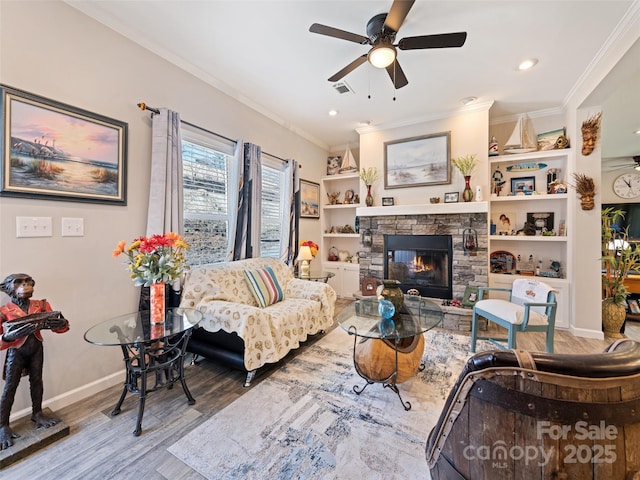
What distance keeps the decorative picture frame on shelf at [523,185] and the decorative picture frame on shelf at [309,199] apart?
123 inches

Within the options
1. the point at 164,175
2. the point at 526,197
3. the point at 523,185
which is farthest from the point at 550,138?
the point at 164,175

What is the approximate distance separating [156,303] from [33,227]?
3.01ft

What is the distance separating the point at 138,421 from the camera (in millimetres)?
1665

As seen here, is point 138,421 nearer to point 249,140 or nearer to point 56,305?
point 56,305

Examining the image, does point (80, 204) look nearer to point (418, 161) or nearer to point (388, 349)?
point (388, 349)

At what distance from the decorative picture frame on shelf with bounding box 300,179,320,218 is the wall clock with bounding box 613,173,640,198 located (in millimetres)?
6570

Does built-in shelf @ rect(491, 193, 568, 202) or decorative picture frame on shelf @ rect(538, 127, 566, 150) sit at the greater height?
decorative picture frame on shelf @ rect(538, 127, 566, 150)

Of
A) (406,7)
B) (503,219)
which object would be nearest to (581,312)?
(503,219)

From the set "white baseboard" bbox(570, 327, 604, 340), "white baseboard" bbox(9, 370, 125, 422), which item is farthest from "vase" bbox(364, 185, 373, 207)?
"white baseboard" bbox(9, 370, 125, 422)

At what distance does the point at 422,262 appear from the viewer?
408cm

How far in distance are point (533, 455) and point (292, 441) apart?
1350mm

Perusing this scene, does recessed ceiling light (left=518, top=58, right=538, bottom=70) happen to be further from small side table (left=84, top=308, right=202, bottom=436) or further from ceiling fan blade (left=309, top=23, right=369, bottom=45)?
small side table (left=84, top=308, right=202, bottom=436)

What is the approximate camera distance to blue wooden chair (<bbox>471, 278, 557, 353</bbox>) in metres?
2.40

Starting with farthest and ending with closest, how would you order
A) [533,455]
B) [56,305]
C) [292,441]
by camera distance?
[56,305]
[292,441]
[533,455]
